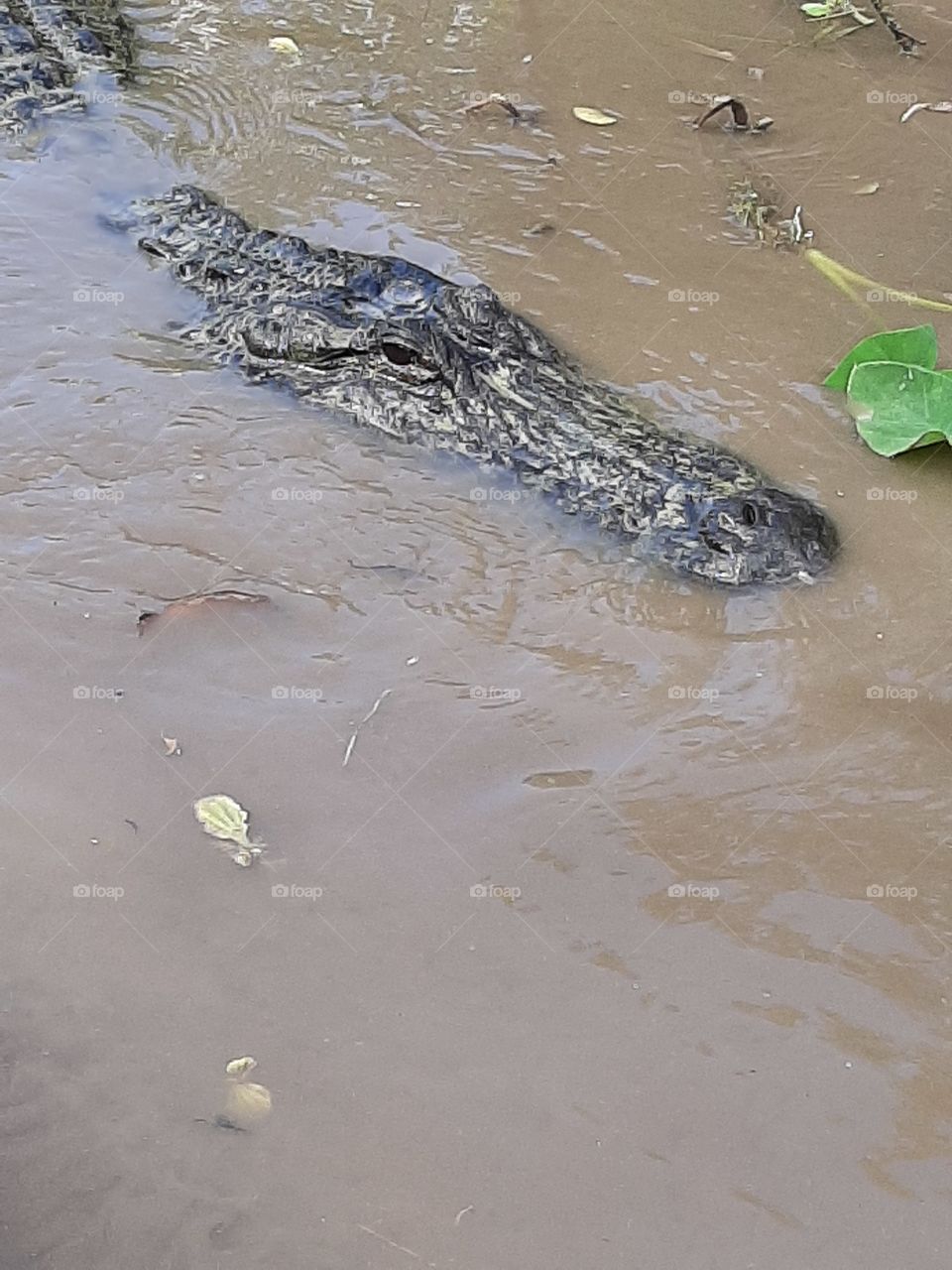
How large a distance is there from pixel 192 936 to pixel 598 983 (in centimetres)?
97

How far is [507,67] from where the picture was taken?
7.29m

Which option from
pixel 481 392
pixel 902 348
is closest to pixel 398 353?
pixel 481 392

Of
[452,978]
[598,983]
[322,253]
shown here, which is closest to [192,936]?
[452,978]

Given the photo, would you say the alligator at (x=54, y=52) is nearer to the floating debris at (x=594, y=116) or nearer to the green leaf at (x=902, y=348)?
the floating debris at (x=594, y=116)

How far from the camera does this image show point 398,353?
5031 mm

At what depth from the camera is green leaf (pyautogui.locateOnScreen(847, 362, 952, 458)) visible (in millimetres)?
4613

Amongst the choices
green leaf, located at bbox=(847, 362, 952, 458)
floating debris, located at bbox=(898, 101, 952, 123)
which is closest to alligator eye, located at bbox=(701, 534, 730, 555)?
green leaf, located at bbox=(847, 362, 952, 458)

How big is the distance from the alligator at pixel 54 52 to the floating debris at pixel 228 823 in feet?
16.1

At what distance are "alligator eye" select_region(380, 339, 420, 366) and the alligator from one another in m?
3.13

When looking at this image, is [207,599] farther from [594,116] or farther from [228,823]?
[594,116]

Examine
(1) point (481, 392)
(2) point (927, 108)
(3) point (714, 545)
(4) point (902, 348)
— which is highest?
(2) point (927, 108)

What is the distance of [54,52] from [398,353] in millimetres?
4200

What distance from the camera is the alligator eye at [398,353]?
500 cm

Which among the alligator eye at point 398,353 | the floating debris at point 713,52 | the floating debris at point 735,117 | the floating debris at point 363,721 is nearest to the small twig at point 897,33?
the floating debris at point 713,52
